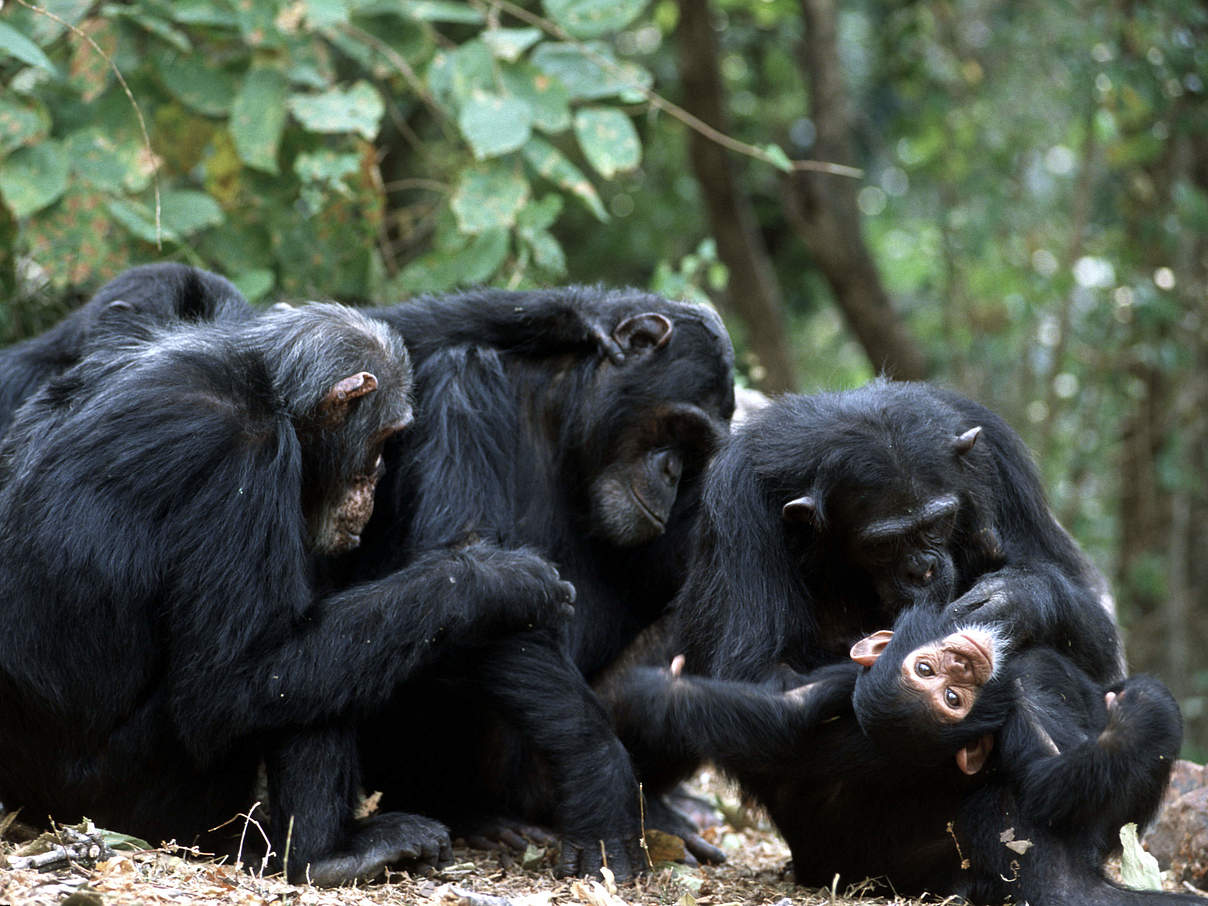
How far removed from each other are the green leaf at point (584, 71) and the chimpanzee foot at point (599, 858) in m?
4.23

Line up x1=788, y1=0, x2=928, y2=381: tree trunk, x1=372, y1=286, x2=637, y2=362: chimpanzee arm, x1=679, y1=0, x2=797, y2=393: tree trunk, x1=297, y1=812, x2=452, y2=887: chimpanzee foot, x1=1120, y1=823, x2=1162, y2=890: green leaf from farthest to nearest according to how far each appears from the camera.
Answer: x1=788, y1=0, x2=928, y2=381: tree trunk < x1=679, y1=0, x2=797, y2=393: tree trunk < x1=372, y1=286, x2=637, y2=362: chimpanzee arm < x1=297, y1=812, x2=452, y2=887: chimpanzee foot < x1=1120, y1=823, x2=1162, y2=890: green leaf

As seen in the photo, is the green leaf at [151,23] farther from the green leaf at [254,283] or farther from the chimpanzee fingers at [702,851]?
the chimpanzee fingers at [702,851]

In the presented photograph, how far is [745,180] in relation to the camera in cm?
1445

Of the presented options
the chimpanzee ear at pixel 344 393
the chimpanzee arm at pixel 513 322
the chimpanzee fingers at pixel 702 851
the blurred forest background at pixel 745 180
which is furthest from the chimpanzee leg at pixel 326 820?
the blurred forest background at pixel 745 180

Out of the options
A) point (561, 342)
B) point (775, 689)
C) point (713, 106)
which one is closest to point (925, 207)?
point (713, 106)

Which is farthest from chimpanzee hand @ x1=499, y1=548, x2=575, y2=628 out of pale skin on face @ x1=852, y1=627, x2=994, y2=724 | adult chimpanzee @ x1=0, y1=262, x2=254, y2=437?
adult chimpanzee @ x1=0, y1=262, x2=254, y2=437

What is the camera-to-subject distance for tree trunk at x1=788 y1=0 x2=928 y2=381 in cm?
1147

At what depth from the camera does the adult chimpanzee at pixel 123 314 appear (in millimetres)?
5781

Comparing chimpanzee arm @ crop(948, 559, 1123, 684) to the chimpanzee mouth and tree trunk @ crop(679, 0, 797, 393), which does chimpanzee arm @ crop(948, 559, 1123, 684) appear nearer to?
the chimpanzee mouth

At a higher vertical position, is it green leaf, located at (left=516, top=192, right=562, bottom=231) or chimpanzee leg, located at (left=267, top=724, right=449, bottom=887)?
green leaf, located at (left=516, top=192, right=562, bottom=231)

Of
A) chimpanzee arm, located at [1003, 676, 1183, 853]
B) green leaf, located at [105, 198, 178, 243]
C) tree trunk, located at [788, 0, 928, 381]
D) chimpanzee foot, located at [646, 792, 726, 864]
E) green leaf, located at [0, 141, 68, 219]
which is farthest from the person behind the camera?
tree trunk, located at [788, 0, 928, 381]

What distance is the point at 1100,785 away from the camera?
13.8ft

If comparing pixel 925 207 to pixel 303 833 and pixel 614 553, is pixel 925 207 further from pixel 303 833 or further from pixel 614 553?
pixel 303 833

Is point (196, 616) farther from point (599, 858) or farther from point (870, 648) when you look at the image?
point (870, 648)
